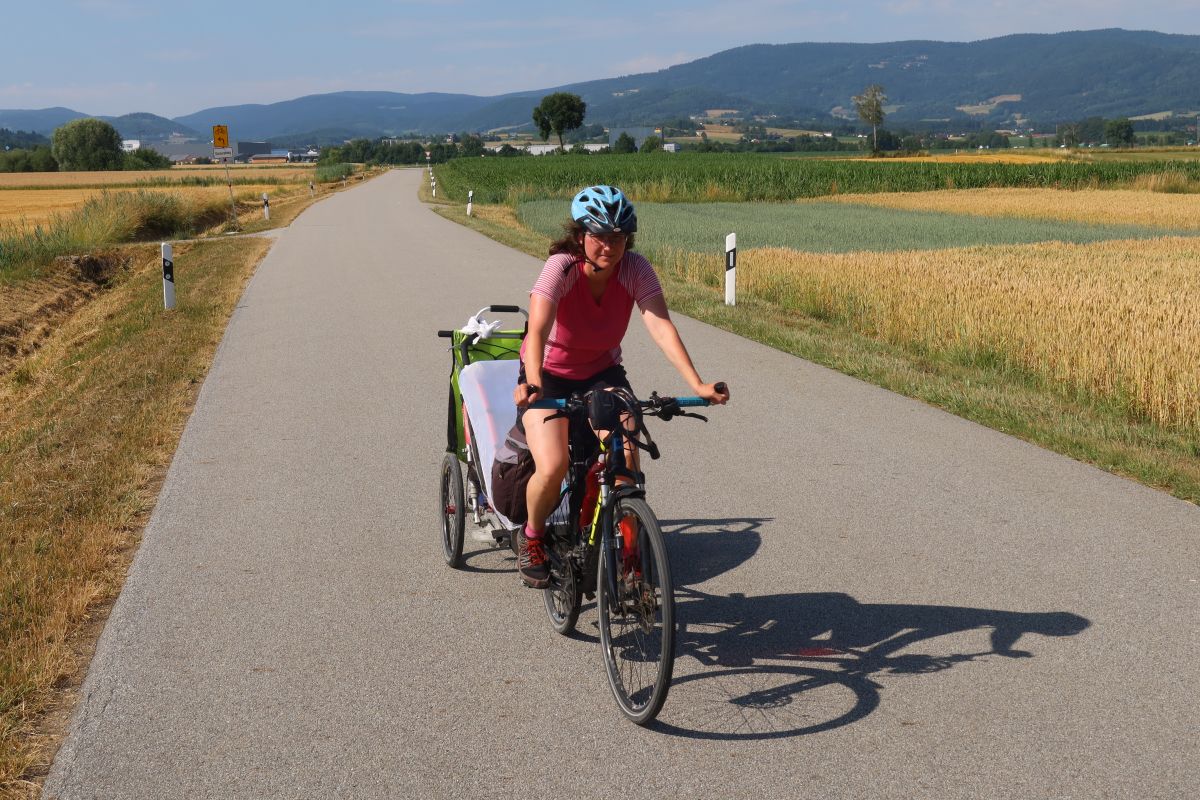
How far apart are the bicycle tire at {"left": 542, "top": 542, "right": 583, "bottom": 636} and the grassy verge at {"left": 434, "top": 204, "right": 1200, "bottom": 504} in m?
3.81

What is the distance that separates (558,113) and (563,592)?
165 metres

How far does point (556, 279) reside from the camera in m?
4.55

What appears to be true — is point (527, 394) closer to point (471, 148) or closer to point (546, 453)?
point (546, 453)

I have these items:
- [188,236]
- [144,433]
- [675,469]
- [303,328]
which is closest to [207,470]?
[144,433]

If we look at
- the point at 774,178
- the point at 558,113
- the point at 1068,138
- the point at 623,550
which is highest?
the point at 558,113

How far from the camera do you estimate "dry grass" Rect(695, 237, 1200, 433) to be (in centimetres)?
950

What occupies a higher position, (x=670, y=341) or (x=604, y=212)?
(x=604, y=212)

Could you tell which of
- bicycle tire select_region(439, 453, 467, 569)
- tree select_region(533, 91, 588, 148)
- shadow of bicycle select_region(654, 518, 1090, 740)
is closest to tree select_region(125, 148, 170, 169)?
tree select_region(533, 91, 588, 148)

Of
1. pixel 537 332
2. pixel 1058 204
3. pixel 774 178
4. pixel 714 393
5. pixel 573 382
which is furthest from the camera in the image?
pixel 774 178

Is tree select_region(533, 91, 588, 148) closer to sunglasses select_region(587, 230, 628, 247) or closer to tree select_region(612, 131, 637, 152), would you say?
tree select_region(612, 131, 637, 152)

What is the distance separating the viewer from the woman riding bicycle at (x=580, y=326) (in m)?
4.42

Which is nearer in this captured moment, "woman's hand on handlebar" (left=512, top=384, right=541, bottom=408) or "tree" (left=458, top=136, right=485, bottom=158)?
"woman's hand on handlebar" (left=512, top=384, right=541, bottom=408)

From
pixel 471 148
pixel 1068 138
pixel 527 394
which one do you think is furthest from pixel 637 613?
pixel 471 148

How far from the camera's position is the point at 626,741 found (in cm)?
401
